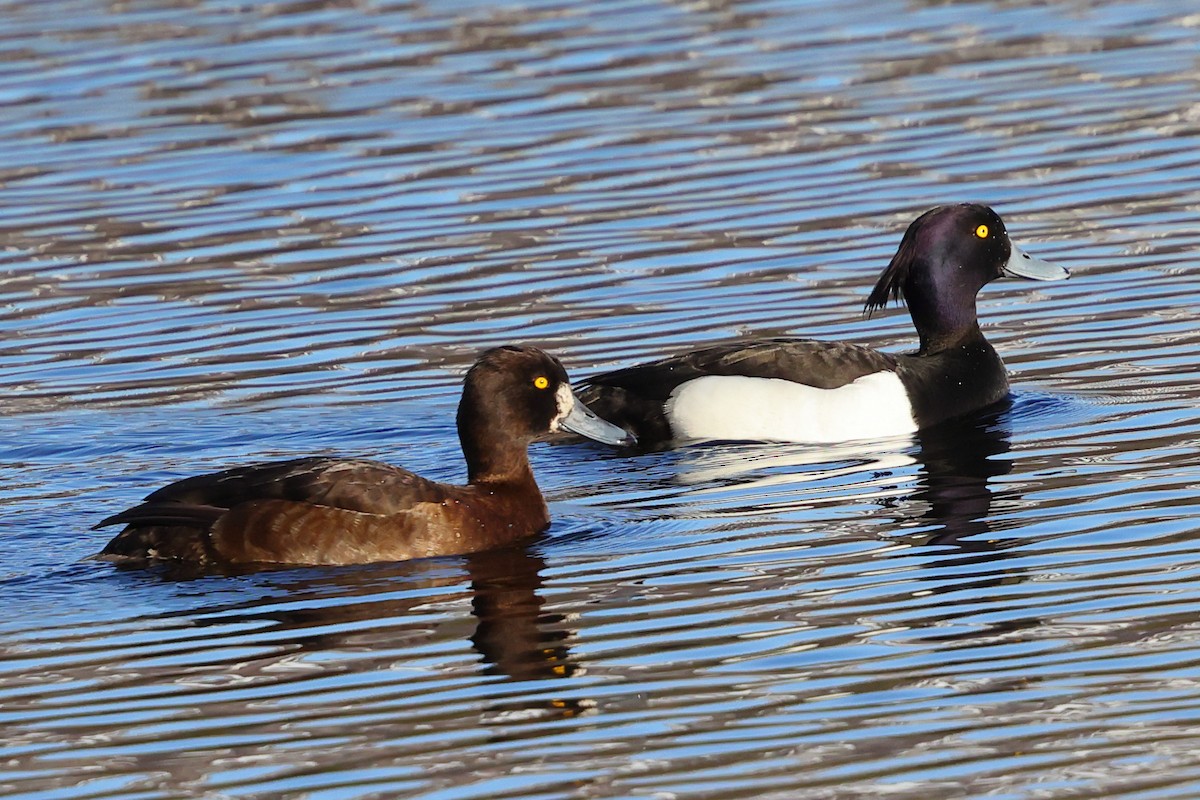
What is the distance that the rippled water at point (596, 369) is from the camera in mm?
6469

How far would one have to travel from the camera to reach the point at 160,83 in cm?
1912

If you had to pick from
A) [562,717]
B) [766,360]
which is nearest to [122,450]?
[766,360]

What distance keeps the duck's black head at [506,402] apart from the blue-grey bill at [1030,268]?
351cm

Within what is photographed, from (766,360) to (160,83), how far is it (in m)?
9.56

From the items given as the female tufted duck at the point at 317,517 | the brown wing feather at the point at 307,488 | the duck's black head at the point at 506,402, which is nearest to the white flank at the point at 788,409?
the duck's black head at the point at 506,402

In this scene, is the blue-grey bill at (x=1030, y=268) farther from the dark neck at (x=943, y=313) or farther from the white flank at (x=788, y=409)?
the white flank at (x=788, y=409)

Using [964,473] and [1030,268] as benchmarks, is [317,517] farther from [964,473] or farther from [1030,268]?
[1030,268]

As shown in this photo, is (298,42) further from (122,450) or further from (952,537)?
(952,537)

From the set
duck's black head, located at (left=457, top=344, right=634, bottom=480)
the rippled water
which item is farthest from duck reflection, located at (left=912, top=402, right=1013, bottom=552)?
duck's black head, located at (left=457, top=344, right=634, bottom=480)

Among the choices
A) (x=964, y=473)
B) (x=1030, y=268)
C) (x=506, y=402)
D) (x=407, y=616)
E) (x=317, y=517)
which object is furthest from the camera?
(x=1030, y=268)

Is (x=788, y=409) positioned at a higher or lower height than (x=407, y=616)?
higher

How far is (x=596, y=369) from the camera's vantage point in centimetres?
1186

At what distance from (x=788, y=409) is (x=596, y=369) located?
125cm

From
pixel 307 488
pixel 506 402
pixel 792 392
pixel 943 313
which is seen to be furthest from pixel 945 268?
pixel 307 488
